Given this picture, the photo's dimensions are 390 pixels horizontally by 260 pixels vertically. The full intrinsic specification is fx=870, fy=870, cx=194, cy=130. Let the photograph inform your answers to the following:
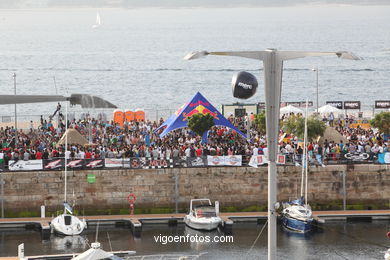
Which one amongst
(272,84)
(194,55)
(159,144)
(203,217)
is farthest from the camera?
(159,144)

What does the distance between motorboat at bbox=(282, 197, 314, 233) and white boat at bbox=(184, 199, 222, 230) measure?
2947 mm

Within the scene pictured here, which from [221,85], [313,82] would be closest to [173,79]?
[221,85]

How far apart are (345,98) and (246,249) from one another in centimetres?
8819

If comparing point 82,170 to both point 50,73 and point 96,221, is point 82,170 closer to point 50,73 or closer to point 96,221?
point 96,221

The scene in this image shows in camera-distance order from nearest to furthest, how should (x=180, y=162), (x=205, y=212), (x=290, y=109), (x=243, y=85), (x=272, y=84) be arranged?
(x=272, y=84), (x=243, y=85), (x=205, y=212), (x=180, y=162), (x=290, y=109)

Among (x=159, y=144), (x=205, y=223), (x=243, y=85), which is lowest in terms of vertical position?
(x=205, y=223)

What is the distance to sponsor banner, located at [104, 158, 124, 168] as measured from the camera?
3753 cm

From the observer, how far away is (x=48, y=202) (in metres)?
37.2

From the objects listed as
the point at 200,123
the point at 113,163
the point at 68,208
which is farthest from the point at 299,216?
the point at 68,208

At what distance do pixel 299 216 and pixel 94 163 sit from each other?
9.02 m

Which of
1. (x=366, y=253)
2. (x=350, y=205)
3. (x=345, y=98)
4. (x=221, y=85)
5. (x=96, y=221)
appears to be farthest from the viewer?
(x=221, y=85)

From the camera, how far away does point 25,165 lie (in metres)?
37.0

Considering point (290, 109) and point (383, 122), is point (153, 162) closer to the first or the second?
point (383, 122)

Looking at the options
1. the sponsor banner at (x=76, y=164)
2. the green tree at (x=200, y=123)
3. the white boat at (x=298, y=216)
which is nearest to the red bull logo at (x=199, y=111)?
the green tree at (x=200, y=123)
